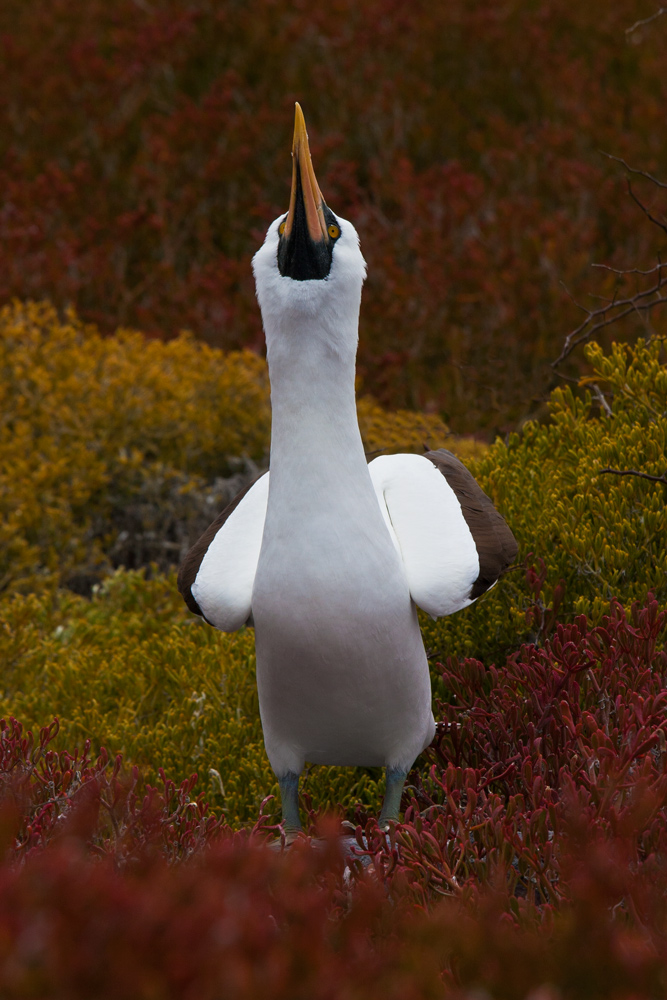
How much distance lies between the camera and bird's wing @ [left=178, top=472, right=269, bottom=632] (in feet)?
8.68

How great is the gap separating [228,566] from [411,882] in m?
1.02

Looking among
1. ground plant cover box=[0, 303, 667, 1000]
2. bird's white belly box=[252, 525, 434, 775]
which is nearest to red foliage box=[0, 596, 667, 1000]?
ground plant cover box=[0, 303, 667, 1000]

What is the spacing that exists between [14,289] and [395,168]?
123 inches

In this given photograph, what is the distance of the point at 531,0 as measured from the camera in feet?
34.0

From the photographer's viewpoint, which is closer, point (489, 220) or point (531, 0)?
point (489, 220)

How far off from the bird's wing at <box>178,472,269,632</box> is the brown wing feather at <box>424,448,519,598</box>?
52cm

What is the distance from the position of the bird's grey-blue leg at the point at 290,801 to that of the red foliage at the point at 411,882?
0.34 m

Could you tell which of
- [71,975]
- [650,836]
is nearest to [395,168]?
[650,836]

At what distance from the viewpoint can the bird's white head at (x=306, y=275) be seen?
7.98 feet

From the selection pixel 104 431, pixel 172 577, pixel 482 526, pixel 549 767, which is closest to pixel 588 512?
pixel 482 526

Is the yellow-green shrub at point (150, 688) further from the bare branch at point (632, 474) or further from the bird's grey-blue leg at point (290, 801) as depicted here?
the bare branch at point (632, 474)

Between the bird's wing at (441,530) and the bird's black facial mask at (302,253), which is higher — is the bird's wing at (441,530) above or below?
below

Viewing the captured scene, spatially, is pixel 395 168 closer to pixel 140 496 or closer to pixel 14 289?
pixel 14 289

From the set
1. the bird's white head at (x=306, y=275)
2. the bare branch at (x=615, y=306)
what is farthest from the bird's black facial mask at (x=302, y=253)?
the bare branch at (x=615, y=306)
